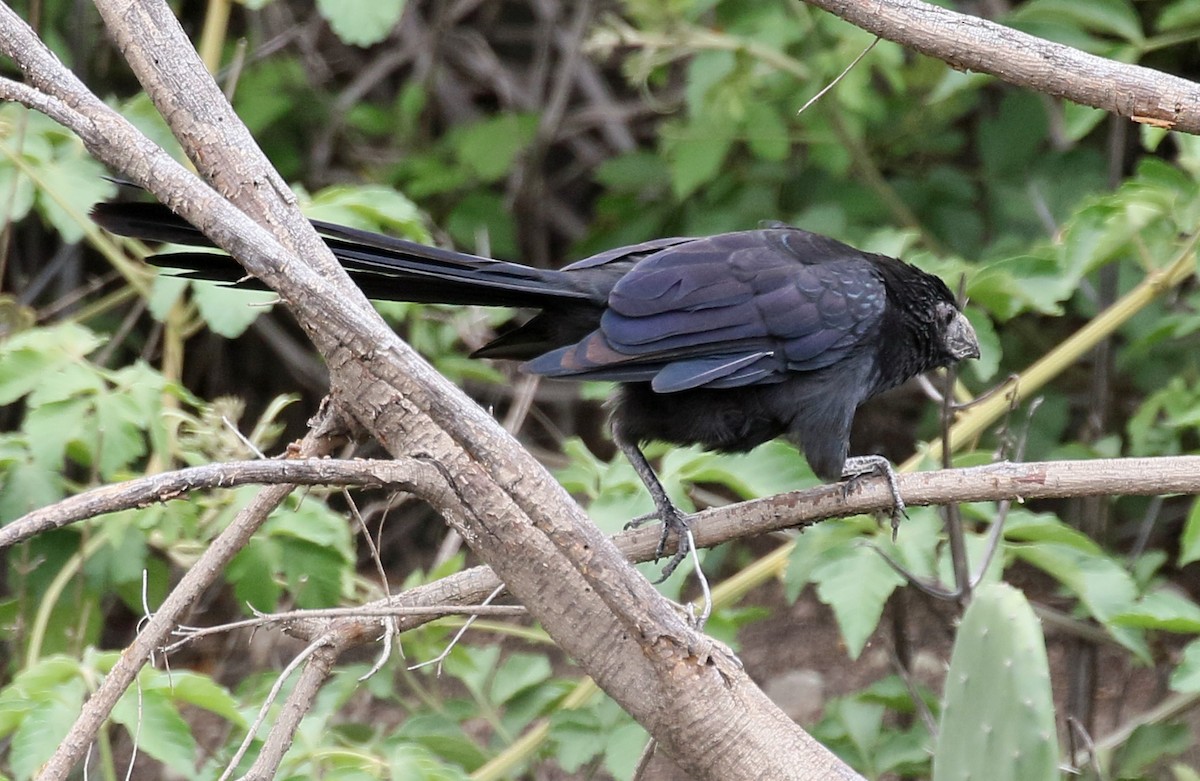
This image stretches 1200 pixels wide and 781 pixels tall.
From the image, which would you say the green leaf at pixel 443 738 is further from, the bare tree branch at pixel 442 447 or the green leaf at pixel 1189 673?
the green leaf at pixel 1189 673

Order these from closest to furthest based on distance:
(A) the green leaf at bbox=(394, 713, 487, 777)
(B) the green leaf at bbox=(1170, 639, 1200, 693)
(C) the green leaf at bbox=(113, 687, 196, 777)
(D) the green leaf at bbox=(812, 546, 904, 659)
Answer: (C) the green leaf at bbox=(113, 687, 196, 777)
(B) the green leaf at bbox=(1170, 639, 1200, 693)
(D) the green leaf at bbox=(812, 546, 904, 659)
(A) the green leaf at bbox=(394, 713, 487, 777)

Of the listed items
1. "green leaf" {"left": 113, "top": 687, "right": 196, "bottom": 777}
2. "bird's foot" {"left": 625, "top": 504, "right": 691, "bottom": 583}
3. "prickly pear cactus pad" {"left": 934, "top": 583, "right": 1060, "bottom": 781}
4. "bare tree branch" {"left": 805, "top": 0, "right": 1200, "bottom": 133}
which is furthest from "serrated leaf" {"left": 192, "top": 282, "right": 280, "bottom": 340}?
"prickly pear cactus pad" {"left": 934, "top": 583, "right": 1060, "bottom": 781}

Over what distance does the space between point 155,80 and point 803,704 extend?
280 cm

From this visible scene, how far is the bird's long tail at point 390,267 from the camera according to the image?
1.87 m

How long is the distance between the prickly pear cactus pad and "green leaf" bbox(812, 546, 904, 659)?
31.1 inches

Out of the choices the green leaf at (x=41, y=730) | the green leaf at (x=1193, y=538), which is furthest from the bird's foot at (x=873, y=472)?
the green leaf at (x=41, y=730)

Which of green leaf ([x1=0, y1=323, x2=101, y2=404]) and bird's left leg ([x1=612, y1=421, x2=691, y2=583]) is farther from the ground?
green leaf ([x1=0, y1=323, x2=101, y2=404])

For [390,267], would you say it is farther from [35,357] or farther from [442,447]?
A: [35,357]

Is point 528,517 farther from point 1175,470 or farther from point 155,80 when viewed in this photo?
point 1175,470

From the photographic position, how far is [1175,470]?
204cm

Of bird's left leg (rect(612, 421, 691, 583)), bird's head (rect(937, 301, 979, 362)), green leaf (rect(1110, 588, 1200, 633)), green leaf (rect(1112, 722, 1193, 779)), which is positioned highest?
bird's left leg (rect(612, 421, 691, 583))

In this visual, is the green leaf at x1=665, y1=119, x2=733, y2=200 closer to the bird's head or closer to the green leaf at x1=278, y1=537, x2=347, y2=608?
the bird's head

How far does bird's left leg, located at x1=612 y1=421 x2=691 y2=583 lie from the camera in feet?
7.58

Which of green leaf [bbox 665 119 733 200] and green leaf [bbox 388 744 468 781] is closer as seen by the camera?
green leaf [bbox 388 744 468 781]
